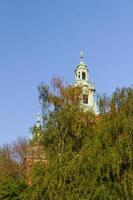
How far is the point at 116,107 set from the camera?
28422 millimetres

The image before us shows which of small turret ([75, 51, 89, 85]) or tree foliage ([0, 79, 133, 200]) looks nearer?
tree foliage ([0, 79, 133, 200])

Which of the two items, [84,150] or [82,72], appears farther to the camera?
[82,72]

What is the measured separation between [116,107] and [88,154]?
11.2 feet

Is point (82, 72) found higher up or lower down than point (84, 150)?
higher up

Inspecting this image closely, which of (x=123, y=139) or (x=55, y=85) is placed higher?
(x=55, y=85)

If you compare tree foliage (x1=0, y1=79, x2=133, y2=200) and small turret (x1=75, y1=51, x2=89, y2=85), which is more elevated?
small turret (x1=75, y1=51, x2=89, y2=85)

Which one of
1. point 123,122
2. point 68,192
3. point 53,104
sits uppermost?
point 53,104

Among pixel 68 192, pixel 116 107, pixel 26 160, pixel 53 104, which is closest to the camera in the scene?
pixel 68 192

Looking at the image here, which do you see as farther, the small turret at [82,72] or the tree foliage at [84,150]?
the small turret at [82,72]

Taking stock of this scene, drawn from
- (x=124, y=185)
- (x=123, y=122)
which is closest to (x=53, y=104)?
(x=123, y=122)

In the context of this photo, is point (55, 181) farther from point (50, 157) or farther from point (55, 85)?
point (55, 85)

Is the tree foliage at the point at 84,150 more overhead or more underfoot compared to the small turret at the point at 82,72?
more underfoot

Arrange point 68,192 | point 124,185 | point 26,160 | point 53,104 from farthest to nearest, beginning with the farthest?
1. point 26,160
2. point 53,104
3. point 68,192
4. point 124,185

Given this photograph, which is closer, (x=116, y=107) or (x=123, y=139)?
(x=123, y=139)
